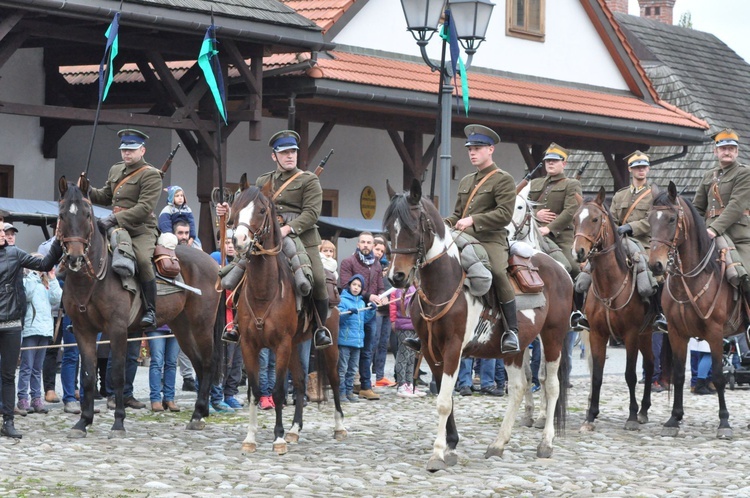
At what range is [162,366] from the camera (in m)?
15.8

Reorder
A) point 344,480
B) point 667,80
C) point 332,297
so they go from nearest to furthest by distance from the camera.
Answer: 1. point 344,480
2. point 332,297
3. point 667,80

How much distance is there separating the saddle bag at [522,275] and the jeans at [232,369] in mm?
4180

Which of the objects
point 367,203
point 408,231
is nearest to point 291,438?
point 408,231

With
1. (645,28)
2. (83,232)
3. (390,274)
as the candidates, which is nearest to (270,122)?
(83,232)

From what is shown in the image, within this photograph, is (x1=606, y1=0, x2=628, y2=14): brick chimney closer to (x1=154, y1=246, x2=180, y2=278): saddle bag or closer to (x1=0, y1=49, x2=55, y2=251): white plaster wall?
(x1=0, y1=49, x2=55, y2=251): white plaster wall

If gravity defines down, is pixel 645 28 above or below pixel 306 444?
above

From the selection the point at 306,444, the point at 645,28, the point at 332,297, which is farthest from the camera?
the point at 645,28

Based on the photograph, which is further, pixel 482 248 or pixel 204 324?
pixel 204 324

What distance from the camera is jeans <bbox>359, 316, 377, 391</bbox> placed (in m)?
17.5

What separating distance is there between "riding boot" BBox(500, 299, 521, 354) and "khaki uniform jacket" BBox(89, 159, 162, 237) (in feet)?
13.2

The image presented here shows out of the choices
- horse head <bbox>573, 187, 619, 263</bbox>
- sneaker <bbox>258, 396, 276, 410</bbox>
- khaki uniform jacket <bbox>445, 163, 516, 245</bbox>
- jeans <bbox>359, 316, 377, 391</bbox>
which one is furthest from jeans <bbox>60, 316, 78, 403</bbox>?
horse head <bbox>573, 187, 619, 263</bbox>

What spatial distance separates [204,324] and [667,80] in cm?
2455

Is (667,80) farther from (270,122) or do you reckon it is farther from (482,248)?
(482,248)

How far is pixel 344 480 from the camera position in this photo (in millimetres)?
10203
